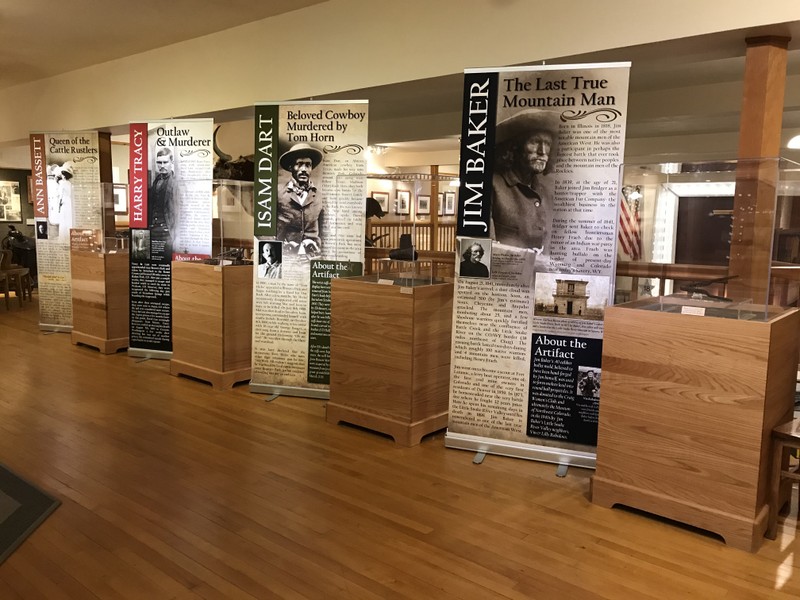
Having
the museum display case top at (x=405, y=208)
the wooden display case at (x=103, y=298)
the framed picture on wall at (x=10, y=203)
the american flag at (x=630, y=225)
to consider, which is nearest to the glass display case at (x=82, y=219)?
the wooden display case at (x=103, y=298)

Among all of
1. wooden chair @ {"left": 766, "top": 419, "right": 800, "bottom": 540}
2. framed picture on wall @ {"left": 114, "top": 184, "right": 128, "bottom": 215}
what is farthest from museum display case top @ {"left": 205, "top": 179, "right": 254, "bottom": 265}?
framed picture on wall @ {"left": 114, "top": 184, "right": 128, "bottom": 215}

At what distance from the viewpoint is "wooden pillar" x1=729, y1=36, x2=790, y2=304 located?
2861mm

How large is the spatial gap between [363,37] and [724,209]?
2808 mm

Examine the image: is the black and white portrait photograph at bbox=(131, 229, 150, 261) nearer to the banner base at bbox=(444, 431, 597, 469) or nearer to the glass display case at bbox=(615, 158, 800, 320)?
the banner base at bbox=(444, 431, 597, 469)

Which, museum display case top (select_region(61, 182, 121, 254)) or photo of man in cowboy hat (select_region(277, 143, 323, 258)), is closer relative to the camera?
photo of man in cowboy hat (select_region(277, 143, 323, 258))

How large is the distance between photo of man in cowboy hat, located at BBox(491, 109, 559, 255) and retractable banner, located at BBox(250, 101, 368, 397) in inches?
48.2

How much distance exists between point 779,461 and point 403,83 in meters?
3.24

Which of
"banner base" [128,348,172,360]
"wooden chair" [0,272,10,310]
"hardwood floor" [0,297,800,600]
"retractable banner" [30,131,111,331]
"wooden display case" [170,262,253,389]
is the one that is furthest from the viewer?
"wooden chair" [0,272,10,310]

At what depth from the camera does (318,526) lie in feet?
8.96

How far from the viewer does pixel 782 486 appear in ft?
9.38

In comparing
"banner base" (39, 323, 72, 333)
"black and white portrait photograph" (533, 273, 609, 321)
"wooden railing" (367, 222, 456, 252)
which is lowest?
"banner base" (39, 323, 72, 333)

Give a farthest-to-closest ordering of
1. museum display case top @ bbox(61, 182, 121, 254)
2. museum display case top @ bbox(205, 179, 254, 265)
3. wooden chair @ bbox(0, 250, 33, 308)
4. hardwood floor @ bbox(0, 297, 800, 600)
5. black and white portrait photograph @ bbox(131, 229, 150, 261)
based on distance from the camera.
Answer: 1. wooden chair @ bbox(0, 250, 33, 308)
2. museum display case top @ bbox(61, 182, 121, 254)
3. black and white portrait photograph @ bbox(131, 229, 150, 261)
4. museum display case top @ bbox(205, 179, 254, 265)
5. hardwood floor @ bbox(0, 297, 800, 600)

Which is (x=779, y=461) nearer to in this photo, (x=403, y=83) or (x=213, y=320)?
(x=403, y=83)

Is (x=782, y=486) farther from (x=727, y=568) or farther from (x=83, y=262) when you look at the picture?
(x=83, y=262)
